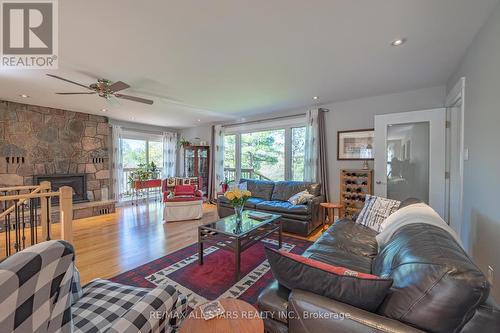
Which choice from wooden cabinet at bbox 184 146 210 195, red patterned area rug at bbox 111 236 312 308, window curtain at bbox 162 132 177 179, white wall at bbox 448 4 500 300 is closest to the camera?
white wall at bbox 448 4 500 300

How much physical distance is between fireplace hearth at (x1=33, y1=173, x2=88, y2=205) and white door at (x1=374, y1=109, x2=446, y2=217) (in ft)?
20.7

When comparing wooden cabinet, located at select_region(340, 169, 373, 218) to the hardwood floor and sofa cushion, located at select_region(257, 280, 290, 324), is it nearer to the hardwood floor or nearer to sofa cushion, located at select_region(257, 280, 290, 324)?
the hardwood floor

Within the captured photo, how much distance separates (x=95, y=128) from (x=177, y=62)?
4.17 metres

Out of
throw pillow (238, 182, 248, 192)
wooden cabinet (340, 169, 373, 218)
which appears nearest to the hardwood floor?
wooden cabinet (340, 169, 373, 218)

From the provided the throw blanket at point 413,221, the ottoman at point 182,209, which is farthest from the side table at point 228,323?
the ottoman at point 182,209

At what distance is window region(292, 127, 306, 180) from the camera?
15.9 feet

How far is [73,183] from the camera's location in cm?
495

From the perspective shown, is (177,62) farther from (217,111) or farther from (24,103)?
(24,103)

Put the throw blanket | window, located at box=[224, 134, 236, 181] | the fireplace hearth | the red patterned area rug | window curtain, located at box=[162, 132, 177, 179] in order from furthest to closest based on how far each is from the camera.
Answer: window curtain, located at box=[162, 132, 177, 179] → window, located at box=[224, 134, 236, 181] → the fireplace hearth → the red patterned area rug → the throw blanket

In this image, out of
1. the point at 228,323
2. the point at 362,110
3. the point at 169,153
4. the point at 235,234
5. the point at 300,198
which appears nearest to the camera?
the point at 228,323

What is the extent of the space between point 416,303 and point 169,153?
7.21 meters

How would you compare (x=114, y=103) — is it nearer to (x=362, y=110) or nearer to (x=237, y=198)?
(x=237, y=198)

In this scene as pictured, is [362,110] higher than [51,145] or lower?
higher

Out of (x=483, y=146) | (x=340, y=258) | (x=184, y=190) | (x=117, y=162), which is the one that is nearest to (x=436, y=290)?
(x=340, y=258)
